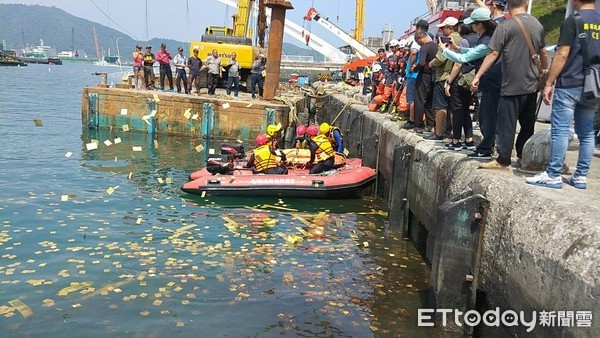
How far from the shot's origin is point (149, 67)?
2086cm

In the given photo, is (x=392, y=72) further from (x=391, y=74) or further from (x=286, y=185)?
(x=286, y=185)

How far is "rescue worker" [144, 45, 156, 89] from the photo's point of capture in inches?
802

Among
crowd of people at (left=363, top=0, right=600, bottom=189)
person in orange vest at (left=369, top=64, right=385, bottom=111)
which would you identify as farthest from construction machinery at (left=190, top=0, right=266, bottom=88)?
crowd of people at (left=363, top=0, right=600, bottom=189)

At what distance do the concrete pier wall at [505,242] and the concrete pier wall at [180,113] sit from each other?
11055 mm

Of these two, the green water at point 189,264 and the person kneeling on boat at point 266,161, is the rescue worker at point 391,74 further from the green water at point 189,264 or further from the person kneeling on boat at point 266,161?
the person kneeling on boat at point 266,161

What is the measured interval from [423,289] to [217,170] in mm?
6417

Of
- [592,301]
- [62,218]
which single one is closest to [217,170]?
[62,218]

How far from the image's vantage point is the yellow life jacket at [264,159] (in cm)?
1149

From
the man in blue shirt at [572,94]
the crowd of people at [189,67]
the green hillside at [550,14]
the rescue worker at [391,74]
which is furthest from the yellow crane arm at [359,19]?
the man in blue shirt at [572,94]

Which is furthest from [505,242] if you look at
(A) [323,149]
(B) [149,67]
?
(B) [149,67]

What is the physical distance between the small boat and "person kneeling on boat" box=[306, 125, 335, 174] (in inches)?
13.1

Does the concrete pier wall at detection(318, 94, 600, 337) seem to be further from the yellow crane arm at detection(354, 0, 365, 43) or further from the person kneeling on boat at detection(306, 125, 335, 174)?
the yellow crane arm at detection(354, 0, 365, 43)

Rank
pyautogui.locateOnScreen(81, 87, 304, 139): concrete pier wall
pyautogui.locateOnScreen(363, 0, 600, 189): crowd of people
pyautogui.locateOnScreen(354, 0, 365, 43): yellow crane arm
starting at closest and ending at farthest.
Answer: pyautogui.locateOnScreen(363, 0, 600, 189): crowd of people → pyautogui.locateOnScreen(81, 87, 304, 139): concrete pier wall → pyautogui.locateOnScreen(354, 0, 365, 43): yellow crane arm

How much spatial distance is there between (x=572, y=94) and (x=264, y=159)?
7.68 metres
